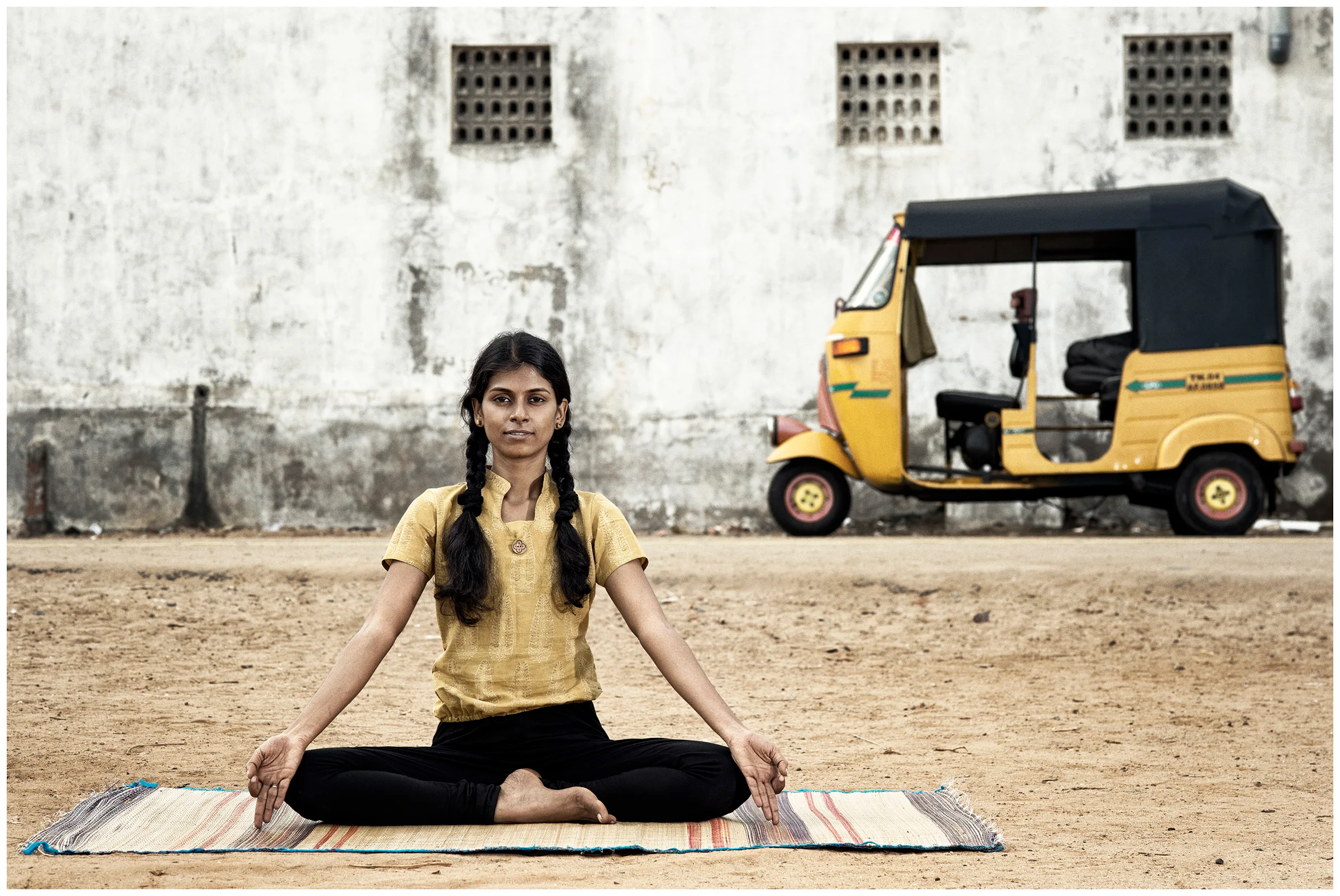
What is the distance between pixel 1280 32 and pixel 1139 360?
4313 millimetres

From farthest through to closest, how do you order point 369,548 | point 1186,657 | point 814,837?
point 369,548, point 1186,657, point 814,837

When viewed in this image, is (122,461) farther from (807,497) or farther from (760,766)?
(760,766)

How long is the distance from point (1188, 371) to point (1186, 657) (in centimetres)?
422

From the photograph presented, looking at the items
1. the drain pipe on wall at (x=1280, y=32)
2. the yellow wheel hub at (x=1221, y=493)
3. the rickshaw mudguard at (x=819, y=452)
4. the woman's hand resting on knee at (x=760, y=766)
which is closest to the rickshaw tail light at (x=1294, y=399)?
the yellow wheel hub at (x=1221, y=493)

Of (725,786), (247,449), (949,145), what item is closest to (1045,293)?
(949,145)

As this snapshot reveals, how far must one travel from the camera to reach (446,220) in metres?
13.7

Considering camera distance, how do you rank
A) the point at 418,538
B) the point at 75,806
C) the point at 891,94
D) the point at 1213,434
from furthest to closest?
the point at 891,94
the point at 1213,434
the point at 75,806
the point at 418,538

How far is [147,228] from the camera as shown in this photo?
45.2 feet

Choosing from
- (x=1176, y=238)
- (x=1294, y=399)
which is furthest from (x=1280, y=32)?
(x=1294, y=399)

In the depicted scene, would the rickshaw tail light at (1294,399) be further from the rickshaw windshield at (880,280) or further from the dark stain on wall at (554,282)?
the dark stain on wall at (554,282)

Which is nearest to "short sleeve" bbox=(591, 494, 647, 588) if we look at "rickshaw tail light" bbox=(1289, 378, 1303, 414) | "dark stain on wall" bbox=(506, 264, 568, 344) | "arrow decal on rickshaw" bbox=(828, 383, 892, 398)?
"arrow decal on rickshaw" bbox=(828, 383, 892, 398)

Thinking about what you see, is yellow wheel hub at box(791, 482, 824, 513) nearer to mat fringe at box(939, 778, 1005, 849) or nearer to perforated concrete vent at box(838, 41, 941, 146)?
perforated concrete vent at box(838, 41, 941, 146)

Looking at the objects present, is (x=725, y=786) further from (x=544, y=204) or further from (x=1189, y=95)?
(x=1189, y=95)

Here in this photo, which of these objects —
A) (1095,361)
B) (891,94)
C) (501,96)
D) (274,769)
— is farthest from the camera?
(501,96)
